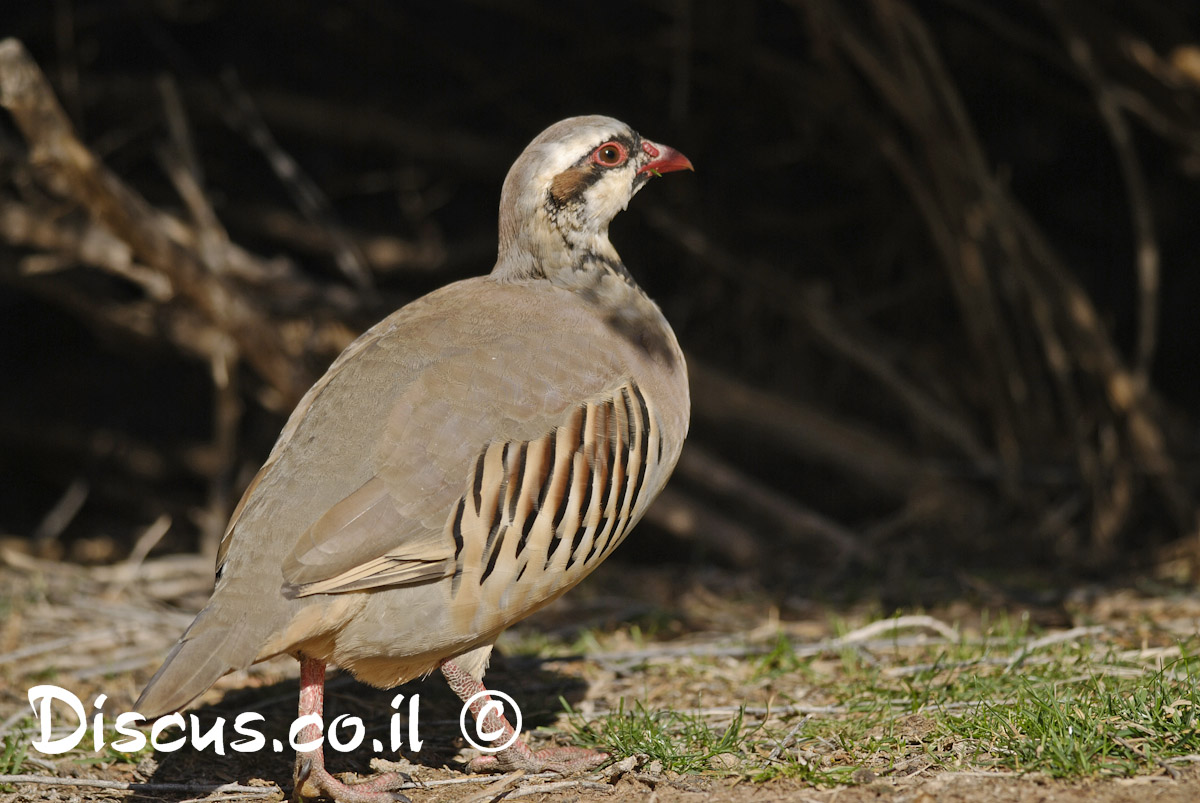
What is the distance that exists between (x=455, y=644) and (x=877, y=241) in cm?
513

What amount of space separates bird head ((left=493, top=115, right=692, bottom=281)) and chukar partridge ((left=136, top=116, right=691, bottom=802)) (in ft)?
0.47

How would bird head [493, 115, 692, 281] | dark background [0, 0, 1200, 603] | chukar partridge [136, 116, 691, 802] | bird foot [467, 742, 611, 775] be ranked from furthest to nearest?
1. dark background [0, 0, 1200, 603]
2. bird head [493, 115, 692, 281]
3. bird foot [467, 742, 611, 775]
4. chukar partridge [136, 116, 691, 802]

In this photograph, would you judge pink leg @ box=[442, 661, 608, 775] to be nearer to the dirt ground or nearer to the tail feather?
the dirt ground

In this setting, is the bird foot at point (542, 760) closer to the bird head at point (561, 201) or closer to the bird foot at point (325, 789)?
the bird foot at point (325, 789)

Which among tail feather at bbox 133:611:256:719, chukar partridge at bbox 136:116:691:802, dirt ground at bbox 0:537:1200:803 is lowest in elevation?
dirt ground at bbox 0:537:1200:803

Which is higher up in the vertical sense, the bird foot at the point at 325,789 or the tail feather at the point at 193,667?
the tail feather at the point at 193,667

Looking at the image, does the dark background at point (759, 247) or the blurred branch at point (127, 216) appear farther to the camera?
the dark background at point (759, 247)

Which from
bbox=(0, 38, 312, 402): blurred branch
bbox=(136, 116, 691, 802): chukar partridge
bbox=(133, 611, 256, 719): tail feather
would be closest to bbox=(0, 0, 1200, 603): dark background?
bbox=(0, 38, 312, 402): blurred branch

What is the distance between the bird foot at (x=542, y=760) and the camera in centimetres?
329

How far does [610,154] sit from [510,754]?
6.06 ft

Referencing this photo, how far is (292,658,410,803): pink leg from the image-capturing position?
3131 millimetres

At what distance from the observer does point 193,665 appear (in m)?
2.84

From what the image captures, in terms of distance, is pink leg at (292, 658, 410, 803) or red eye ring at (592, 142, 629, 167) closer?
pink leg at (292, 658, 410, 803)

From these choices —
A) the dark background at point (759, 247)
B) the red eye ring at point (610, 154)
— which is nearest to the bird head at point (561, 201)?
the red eye ring at point (610, 154)
